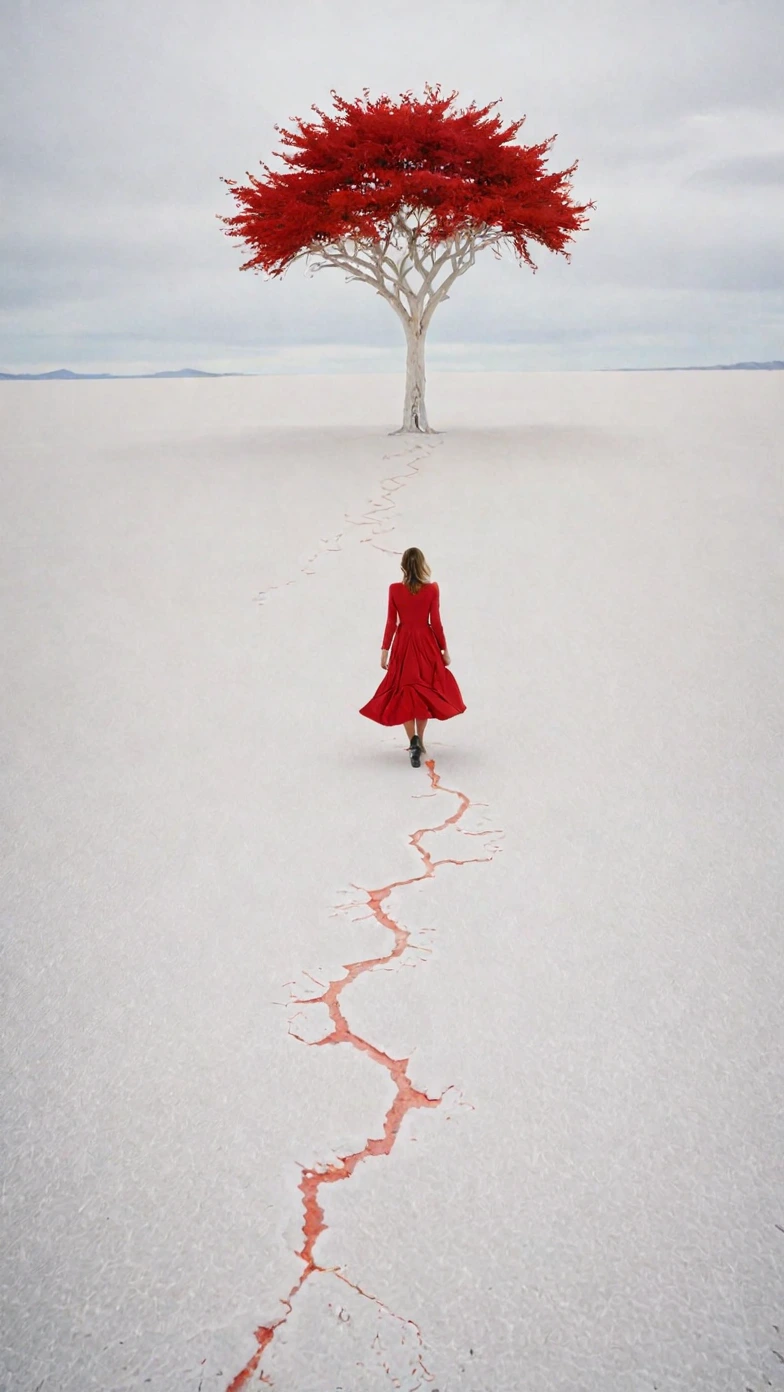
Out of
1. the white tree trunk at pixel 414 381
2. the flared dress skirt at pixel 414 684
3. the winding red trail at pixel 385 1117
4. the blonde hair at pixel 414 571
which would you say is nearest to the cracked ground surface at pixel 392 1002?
the winding red trail at pixel 385 1117

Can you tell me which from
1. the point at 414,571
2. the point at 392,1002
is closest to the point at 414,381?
the point at 414,571

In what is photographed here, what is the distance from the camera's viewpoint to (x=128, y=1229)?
8.09 feet

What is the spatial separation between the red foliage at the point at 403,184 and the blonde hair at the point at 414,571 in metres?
10.9

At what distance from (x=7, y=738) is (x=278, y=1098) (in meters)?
4.13

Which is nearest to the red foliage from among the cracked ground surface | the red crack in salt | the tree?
the tree

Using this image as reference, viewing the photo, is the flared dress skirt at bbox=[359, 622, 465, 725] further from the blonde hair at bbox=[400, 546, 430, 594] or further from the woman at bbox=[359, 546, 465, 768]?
the blonde hair at bbox=[400, 546, 430, 594]

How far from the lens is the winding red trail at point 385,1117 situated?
2.21 metres

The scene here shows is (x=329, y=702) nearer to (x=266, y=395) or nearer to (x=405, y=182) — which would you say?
(x=405, y=182)

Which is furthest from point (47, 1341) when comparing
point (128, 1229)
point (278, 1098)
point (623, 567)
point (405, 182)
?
point (405, 182)

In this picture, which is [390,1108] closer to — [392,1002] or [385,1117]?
[385,1117]

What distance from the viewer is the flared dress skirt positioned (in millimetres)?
5516

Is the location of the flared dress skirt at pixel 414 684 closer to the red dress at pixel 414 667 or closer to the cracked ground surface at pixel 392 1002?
the red dress at pixel 414 667

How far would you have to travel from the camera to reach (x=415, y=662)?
551 cm

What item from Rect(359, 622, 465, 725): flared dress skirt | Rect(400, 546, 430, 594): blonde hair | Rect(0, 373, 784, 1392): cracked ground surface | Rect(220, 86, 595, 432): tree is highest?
Rect(220, 86, 595, 432): tree
